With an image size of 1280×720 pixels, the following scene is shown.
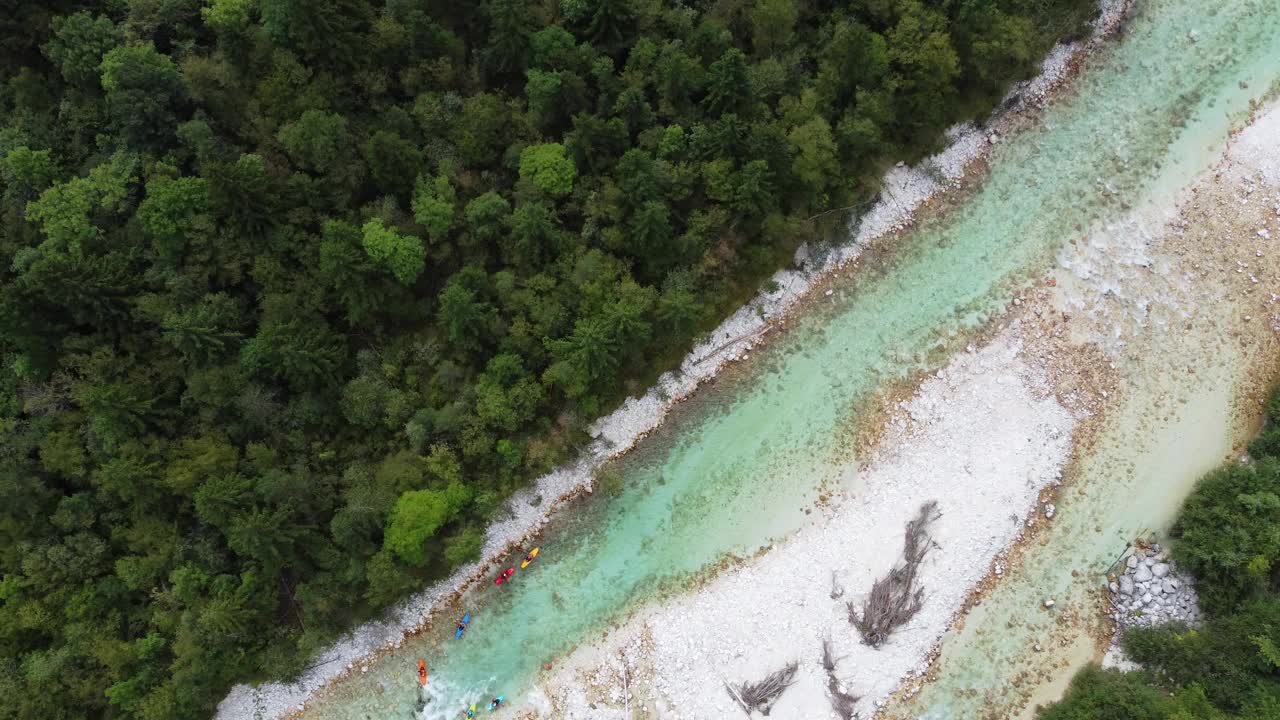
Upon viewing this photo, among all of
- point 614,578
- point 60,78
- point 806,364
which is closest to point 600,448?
point 614,578

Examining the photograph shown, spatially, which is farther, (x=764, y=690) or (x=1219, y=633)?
(x=764, y=690)

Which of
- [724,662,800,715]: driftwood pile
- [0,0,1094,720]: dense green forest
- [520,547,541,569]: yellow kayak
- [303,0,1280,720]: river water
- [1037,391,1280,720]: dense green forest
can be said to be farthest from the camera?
[520,547,541,569]: yellow kayak

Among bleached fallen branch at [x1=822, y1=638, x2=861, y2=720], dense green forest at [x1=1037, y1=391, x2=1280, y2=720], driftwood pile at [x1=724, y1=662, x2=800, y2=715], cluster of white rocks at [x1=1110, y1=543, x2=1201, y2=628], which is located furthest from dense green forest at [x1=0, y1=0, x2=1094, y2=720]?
cluster of white rocks at [x1=1110, y1=543, x2=1201, y2=628]

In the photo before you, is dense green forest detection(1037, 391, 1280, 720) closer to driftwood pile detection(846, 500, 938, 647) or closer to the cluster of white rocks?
the cluster of white rocks

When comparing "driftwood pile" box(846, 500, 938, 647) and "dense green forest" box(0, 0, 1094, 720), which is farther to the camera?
"driftwood pile" box(846, 500, 938, 647)

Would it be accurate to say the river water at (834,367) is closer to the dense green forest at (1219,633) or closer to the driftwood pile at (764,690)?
the dense green forest at (1219,633)

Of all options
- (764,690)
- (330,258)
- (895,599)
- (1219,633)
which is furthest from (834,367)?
(330,258)

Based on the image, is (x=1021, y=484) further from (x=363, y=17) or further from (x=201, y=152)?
(x=201, y=152)

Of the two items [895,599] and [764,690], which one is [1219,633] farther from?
[764,690]
